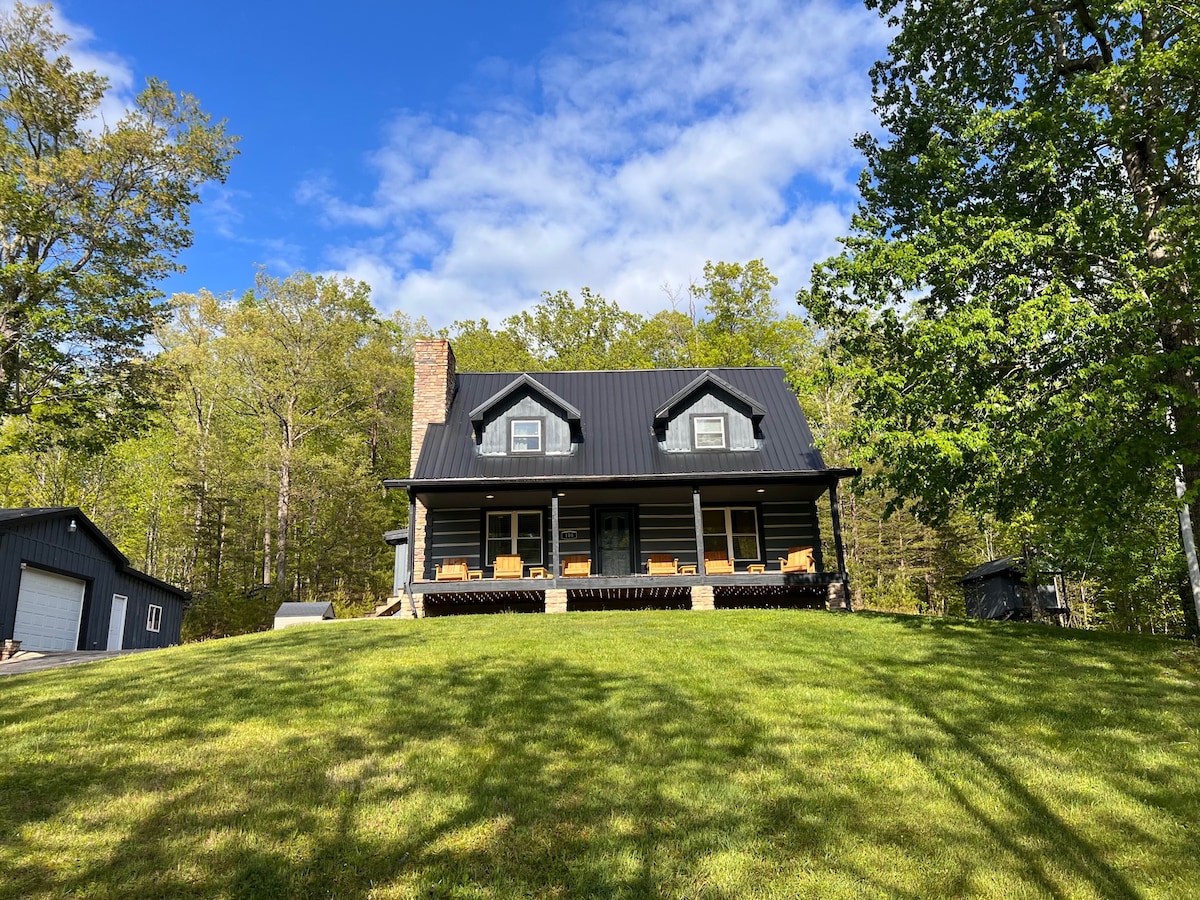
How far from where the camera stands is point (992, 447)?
1114 cm

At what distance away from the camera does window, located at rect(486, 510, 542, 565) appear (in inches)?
832

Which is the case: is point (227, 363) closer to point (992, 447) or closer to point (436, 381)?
point (436, 381)

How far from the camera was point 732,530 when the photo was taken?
70.5ft

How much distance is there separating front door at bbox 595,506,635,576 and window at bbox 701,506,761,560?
6.91 ft

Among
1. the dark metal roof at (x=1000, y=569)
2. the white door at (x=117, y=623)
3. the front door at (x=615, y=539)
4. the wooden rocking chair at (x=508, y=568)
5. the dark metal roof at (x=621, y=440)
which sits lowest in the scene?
the white door at (x=117, y=623)

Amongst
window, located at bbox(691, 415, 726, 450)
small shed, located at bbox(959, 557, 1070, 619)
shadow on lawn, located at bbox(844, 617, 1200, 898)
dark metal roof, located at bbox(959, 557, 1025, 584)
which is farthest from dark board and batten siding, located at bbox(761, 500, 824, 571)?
shadow on lawn, located at bbox(844, 617, 1200, 898)

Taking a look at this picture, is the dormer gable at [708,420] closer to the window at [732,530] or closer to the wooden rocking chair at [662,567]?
the window at [732,530]

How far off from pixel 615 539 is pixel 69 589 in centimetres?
1586

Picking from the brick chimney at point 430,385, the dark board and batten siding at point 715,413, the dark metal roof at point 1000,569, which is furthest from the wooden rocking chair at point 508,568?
the dark metal roof at point 1000,569

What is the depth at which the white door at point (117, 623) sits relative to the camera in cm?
2392

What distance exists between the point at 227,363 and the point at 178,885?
32451 millimetres

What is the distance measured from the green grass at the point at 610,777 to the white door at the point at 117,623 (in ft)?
50.9

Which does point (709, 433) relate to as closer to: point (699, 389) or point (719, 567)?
point (699, 389)

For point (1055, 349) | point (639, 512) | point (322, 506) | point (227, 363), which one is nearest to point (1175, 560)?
point (1055, 349)
